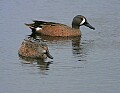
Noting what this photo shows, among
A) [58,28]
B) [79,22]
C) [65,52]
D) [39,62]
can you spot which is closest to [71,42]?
[58,28]

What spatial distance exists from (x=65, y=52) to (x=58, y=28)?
3.33 m

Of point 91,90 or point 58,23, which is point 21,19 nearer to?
point 58,23

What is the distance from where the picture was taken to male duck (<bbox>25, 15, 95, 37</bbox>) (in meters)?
18.8

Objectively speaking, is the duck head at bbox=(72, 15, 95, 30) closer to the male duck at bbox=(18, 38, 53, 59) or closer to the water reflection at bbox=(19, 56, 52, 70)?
the male duck at bbox=(18, 38, 53, 59)

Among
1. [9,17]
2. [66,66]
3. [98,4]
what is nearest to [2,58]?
[66,66]

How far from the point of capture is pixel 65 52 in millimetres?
15664

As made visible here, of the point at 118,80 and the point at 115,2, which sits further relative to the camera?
the point at 115,2

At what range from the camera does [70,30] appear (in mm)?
18844

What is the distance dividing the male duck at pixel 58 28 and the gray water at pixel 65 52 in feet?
0.88

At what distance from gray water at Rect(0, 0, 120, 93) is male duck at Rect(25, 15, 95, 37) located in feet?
0.88

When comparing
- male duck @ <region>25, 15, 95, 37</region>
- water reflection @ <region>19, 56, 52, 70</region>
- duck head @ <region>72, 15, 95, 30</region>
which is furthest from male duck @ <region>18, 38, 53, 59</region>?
duck head @ <region>72, 15, 95, 30</region>

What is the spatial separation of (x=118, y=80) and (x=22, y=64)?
2392 mm

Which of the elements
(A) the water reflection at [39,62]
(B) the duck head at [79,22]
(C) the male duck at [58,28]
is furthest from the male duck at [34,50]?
(B) the duck head at [79,22]

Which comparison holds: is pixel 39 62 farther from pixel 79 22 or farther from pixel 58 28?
pixel 79 22
